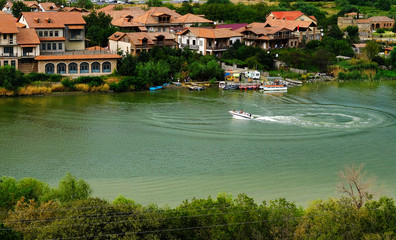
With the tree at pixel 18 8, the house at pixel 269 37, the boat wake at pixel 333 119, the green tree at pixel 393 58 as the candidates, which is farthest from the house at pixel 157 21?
the boat wake at pixel 333 119

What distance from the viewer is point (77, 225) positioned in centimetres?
1310

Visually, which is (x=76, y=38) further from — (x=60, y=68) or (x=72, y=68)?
(x=60, y=68)

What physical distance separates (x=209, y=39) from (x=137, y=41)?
4.91 m

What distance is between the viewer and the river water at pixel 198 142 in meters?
18.8

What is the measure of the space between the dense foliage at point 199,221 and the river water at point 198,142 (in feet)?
9.84

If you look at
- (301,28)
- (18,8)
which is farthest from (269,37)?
(18,8)

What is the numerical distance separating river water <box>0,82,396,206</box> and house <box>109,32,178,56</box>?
534 centimetres

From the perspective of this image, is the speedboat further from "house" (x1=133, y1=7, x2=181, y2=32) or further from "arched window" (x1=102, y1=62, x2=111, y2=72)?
"house" (x1=133, y1=7, x2=181, y2=32)

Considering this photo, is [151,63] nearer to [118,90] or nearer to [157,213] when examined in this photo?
[118,90]

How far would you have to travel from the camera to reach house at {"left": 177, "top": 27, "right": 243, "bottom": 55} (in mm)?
39281

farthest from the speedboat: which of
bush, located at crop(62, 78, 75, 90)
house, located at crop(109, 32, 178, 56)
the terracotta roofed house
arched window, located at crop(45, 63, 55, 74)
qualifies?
the terracotta roofed house

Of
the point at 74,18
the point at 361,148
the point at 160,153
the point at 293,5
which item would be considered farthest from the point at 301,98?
the point at 293,5

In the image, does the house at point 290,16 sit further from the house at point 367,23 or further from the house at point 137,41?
the house at point 137,41

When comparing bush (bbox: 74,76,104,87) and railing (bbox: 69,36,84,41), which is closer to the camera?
bush (bbox: 74,76,104,87)
